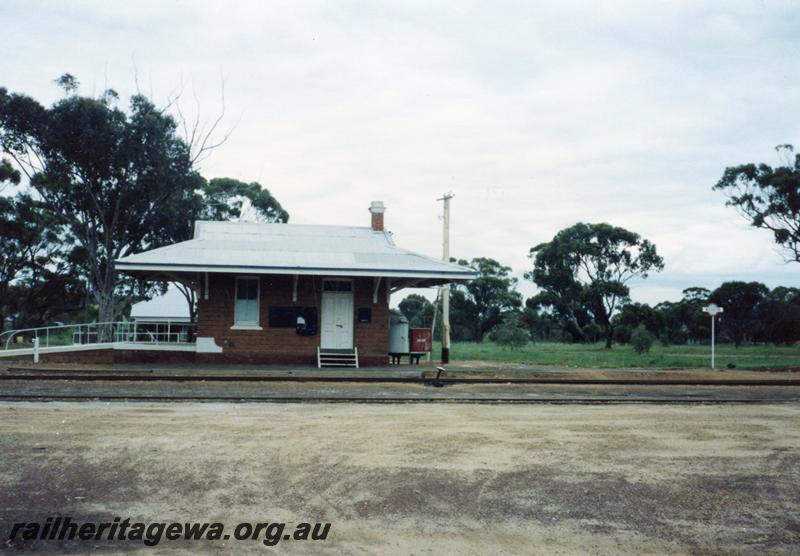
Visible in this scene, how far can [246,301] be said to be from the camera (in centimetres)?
2317

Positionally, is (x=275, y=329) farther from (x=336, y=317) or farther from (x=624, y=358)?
(x=624, y=358)

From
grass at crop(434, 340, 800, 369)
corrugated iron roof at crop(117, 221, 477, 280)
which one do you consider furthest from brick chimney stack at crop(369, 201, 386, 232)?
grass at crop(434, 340, 800, 369)

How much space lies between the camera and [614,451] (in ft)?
28.8

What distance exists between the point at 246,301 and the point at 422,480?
1662 centimetres

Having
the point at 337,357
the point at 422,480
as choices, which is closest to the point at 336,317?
the point at 337,357

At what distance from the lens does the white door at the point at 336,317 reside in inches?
923

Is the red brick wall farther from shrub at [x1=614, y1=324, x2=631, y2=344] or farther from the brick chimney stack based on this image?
shrub at [x1=614, y1=324, x2=631, y2=344]

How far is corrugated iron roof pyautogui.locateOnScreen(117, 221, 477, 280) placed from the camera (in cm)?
2198

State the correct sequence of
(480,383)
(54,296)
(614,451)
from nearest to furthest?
1. (614,451)
2. (480,383)
3. (54,296)

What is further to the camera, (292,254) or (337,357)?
(292,254)

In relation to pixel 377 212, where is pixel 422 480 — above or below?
below

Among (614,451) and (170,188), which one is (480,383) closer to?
(614,451)

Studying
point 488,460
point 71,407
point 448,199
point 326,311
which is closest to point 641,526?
point 488,460

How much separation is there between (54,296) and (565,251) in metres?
39.8
